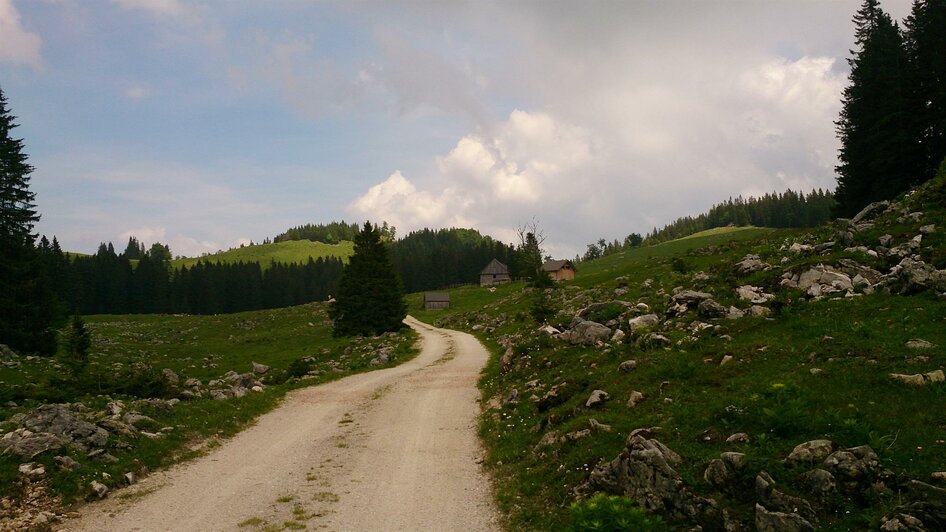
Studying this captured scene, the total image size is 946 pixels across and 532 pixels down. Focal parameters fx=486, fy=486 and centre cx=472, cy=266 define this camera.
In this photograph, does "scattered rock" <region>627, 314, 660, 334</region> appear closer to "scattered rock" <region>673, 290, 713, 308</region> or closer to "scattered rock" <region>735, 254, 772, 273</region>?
"scattered rock" <region>673, 290, 713, 308</region>

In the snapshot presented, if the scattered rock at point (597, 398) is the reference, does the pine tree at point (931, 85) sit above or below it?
above

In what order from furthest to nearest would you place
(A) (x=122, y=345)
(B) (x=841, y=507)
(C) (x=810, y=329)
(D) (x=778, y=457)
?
(A) (x=122, y=345) → (C) (x=810, y=329) → (D) (x=778, y=457) → (B) (x=841, y=507)

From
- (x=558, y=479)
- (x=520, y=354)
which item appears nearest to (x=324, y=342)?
(x=520, y=354)

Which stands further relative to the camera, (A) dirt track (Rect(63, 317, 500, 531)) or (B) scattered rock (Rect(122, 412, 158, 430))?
(B) scattered rock (Rect(122, 412, 158, 430))

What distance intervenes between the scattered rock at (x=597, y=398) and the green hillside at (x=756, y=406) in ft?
0.23

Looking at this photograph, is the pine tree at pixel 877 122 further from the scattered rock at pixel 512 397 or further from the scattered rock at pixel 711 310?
the scattered rock at pixel 512 397

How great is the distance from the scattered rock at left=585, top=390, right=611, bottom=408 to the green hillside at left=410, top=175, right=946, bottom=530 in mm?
71

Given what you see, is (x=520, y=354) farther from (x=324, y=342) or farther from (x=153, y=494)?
(x=324, y=342)

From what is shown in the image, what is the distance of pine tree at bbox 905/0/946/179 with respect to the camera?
42.3 metres

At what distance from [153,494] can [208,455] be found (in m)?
3.53

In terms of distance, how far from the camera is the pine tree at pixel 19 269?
42.9 m

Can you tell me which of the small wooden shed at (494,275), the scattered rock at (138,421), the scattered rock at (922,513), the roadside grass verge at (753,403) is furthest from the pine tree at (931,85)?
the small wooden shed at (494,275)

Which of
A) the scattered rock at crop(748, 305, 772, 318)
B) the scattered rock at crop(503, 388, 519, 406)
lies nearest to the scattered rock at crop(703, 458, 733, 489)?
the scattered rock at crop(748, 305, 772, 318)

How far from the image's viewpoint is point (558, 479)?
40.8ft
